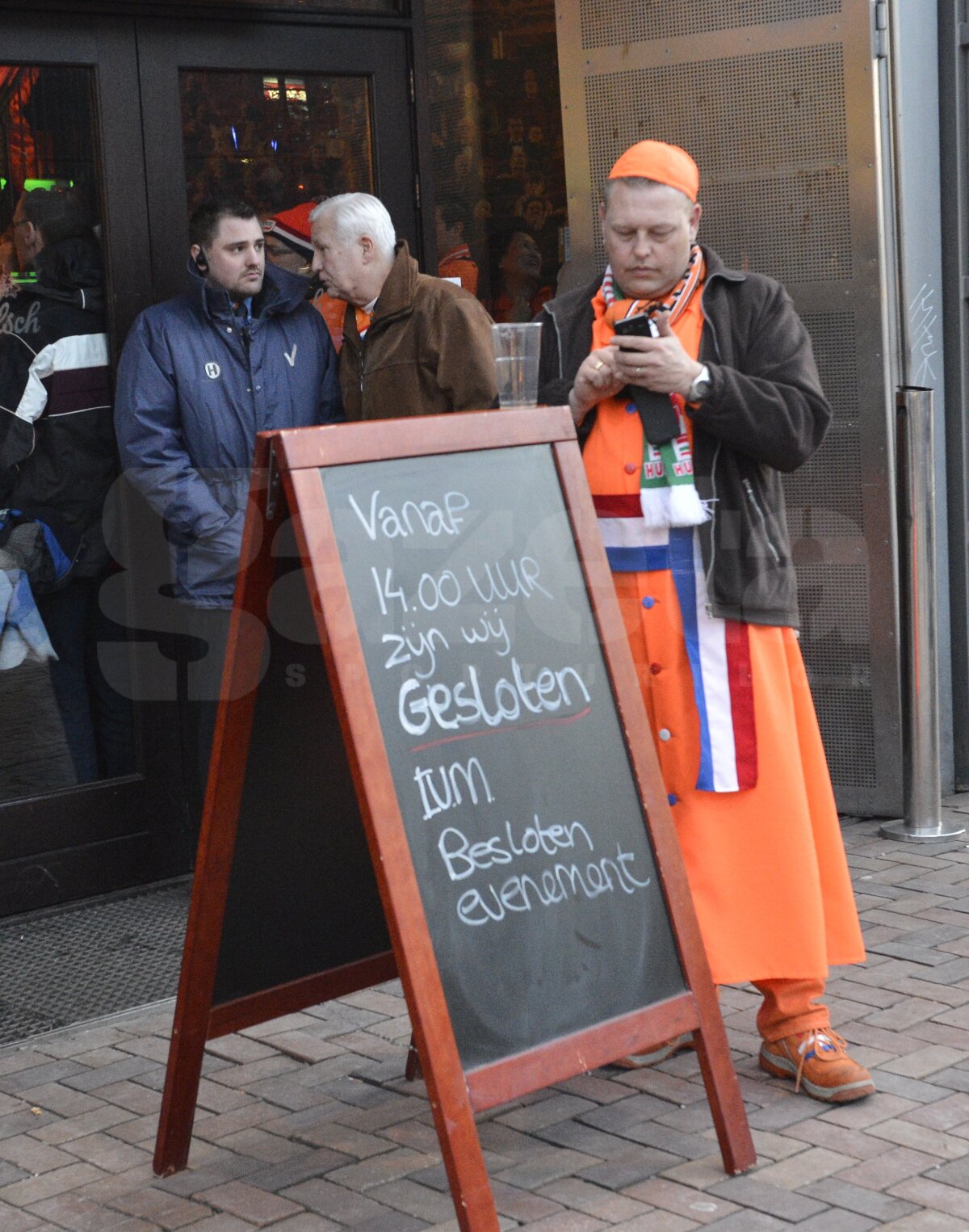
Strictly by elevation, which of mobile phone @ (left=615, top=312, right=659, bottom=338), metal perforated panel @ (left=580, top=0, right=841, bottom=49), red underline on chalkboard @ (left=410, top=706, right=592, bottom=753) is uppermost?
metal perforated panel @ (left=580, top=0, right=841, bottom=49)

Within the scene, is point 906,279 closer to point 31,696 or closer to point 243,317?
point 243,317

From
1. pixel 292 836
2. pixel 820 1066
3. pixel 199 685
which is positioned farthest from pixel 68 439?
pixel 820 1066

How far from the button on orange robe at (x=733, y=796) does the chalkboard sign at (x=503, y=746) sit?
0.44 meters

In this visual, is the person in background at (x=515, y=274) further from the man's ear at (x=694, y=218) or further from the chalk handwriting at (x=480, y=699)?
the chalk handwriting at (x=480, y=699)

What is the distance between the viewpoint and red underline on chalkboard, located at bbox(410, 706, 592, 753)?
3064mm

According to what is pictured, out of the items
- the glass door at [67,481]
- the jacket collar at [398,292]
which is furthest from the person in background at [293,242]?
the jacket collar at [398,292]

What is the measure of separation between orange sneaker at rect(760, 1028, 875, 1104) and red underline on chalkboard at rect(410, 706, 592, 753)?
3.26ft

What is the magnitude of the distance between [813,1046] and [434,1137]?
0.85 metres

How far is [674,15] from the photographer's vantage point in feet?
19.2

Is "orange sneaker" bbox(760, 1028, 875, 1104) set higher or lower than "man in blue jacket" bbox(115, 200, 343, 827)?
lower

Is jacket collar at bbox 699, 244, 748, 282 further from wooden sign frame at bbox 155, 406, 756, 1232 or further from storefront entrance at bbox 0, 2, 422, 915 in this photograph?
storefront entrance at bbox 0, 2, 422, 915

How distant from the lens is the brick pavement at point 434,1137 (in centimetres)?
323

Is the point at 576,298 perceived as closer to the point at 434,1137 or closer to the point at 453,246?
the point at 434,1137

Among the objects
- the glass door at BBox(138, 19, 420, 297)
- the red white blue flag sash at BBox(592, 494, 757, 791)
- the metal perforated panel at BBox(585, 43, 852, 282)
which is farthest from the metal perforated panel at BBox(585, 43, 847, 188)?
the red white blue flag sash at BBox(592, 494, 757, 791)
